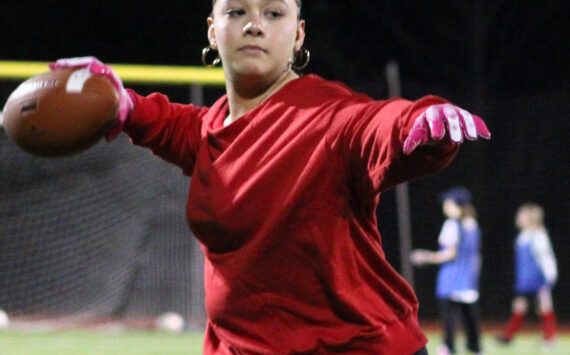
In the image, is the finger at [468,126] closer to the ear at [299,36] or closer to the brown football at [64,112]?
the ear at [299,36]

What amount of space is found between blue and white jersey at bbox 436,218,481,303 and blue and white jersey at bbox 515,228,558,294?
7.14 ft

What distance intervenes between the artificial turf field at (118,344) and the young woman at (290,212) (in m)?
5.81

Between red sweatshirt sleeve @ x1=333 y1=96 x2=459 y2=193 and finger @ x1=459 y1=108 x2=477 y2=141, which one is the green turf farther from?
finger @ x1=459 y1=108 x2=477 y2=141

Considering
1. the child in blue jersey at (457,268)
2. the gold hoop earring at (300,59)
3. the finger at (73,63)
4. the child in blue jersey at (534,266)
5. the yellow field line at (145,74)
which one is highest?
the finger at (73,63)

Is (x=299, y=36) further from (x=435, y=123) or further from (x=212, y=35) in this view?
(x=435, y=123)

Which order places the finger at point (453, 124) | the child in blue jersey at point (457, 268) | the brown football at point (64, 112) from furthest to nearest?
the child in blue jersey at point (457, 268) < the brown football at point (64, 112) < the finger at point (453, 124)

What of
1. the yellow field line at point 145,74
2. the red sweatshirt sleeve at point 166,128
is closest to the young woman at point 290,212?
the red sweatshirt sleeve at point 166,128

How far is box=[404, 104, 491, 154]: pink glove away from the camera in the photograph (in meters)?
1.92

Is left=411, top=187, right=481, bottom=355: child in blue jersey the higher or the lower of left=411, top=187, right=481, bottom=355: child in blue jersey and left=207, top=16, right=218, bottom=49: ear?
the lower

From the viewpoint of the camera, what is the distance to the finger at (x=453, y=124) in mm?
1907

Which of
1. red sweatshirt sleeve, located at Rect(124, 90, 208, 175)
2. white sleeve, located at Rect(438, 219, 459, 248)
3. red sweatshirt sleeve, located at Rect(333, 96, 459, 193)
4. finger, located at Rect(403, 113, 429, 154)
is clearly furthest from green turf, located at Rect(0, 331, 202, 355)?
finger, located at Rect(403, 113, 429, 154)

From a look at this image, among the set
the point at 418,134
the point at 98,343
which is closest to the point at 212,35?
the point at 418,134

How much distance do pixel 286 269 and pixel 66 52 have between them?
66.3 feet

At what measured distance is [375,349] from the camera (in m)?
2.39
